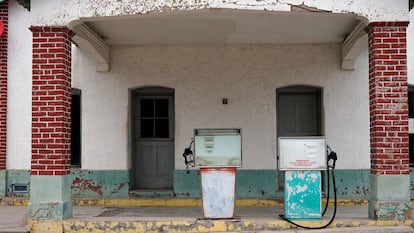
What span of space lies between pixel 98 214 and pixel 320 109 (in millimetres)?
5577

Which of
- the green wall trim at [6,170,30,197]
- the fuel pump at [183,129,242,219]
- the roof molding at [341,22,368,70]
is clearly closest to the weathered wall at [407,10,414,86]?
the roof molding at [341,22,368,70]

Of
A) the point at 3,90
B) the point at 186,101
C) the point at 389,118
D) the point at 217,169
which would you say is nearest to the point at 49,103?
the point at 217,169

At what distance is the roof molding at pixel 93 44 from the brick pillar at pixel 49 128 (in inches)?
22.8

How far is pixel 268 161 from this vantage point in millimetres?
12500

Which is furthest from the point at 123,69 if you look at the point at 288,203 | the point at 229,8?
the point at 288,203

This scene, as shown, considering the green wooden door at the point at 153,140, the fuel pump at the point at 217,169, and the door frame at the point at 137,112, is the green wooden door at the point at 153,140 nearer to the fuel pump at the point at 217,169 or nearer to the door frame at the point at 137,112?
the door frame at the point at 137,112

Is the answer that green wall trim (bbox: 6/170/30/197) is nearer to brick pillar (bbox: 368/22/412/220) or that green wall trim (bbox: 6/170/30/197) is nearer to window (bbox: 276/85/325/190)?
window (bbox: 276/85/325/190)

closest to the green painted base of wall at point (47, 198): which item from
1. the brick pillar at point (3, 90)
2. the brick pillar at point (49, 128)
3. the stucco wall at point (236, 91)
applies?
the brick pillar at point (49, 128)

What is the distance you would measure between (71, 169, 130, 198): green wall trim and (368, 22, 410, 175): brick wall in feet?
19.2

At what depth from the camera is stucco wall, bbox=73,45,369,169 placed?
1251 cm

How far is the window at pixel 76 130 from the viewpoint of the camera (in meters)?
13.1

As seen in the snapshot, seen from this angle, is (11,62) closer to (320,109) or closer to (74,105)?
(74,105)

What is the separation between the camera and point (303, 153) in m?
8.95

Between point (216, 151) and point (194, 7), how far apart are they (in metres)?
2.37
